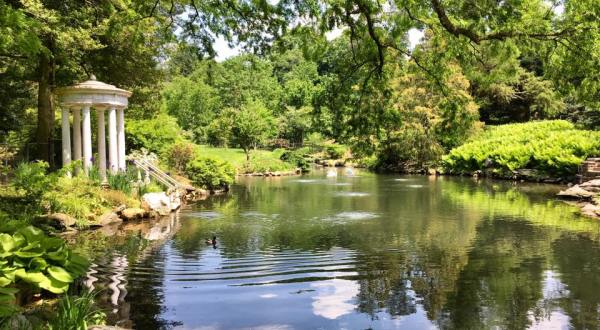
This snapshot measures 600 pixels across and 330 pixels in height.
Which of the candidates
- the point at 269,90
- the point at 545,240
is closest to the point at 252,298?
the point at 545,240

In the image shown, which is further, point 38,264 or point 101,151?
point 101,151

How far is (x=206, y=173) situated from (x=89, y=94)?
28.0 ft

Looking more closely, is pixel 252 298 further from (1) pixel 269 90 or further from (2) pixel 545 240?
(1) pixel 269 90

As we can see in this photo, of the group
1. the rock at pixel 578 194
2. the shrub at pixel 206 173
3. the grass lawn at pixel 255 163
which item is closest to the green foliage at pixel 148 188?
the shrub at pixel 206 173

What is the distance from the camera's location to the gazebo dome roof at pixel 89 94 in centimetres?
1645

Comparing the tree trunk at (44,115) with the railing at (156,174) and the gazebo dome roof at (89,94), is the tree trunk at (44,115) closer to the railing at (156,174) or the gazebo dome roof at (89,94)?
the gazebo dome roof at (89,94)

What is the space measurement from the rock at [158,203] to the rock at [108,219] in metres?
1.48

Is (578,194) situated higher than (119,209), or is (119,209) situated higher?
(119,209)

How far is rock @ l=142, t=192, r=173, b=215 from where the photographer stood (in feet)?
53.7

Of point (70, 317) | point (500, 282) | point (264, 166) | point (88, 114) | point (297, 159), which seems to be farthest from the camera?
point (297, 159)

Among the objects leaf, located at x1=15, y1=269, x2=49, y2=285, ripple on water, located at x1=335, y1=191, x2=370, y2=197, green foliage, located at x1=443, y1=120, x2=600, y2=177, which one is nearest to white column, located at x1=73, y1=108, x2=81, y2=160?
ripple on water, located at x1=335, y1=191, x2=370, y2=197

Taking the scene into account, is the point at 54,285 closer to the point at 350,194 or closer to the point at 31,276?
the point at 31,276

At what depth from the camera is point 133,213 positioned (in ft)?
50.2

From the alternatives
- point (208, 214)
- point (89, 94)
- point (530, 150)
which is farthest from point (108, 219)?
point (530, 150)
